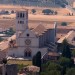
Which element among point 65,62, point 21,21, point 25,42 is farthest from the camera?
point 21,21

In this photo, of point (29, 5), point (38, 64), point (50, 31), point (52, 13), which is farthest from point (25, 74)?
point (29, 5)

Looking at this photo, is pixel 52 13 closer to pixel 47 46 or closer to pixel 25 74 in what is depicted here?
pixel 47 46

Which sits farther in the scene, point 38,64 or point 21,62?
point 21,62

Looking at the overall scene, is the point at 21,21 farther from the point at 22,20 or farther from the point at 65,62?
the point at 65,62

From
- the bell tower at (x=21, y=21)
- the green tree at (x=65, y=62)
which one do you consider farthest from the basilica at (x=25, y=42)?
the green tree at (x=65, y=62)

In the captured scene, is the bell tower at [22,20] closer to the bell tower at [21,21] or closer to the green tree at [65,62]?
the bell tower at [21,21]

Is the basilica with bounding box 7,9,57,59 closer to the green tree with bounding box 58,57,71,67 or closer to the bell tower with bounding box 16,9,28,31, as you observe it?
the bell tower with bounding box 16,9,28,31

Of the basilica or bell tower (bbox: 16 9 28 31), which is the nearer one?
the basilica

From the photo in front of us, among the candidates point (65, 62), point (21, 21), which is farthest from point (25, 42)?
point (65, 62)

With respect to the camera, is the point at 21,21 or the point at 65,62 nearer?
the point at 65,62

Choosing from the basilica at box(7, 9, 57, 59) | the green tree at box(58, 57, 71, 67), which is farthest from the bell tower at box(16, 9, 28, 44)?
the green tree at box(58, 57, 71, 67)

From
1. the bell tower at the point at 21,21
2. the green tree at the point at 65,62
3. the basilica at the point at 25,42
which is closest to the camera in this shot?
the green tree at the point at 65,62
